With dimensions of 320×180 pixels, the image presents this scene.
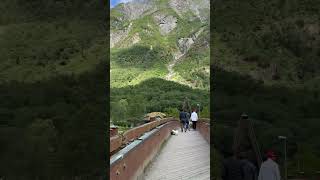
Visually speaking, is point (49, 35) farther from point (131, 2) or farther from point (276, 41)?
point (131, 2)

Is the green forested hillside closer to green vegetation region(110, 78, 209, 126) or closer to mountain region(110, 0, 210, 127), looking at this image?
mountain region(110, 0, 210, 127)

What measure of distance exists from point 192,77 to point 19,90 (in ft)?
113

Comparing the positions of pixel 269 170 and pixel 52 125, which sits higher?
pixel 269 170

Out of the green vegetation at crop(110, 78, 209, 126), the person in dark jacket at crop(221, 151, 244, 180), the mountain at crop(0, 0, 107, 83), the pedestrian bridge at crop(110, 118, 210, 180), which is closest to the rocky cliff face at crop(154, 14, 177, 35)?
the green vegetation at crop(110, 78, 209, 126)

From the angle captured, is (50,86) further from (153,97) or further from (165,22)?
(165,22)

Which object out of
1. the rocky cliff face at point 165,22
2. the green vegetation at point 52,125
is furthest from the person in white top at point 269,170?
the rocky cliff face at point 165,22

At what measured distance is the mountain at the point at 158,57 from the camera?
55.7 metres

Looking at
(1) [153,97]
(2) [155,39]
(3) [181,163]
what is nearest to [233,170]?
(3) [181,163]

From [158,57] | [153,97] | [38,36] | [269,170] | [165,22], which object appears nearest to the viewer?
[269,170]

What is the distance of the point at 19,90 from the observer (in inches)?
1597

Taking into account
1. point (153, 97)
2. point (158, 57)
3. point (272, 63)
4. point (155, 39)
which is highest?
point (155, 39)

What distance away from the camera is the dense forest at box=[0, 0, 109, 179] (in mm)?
25609

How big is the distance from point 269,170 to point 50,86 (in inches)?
1456

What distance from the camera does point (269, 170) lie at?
4.21 metres
